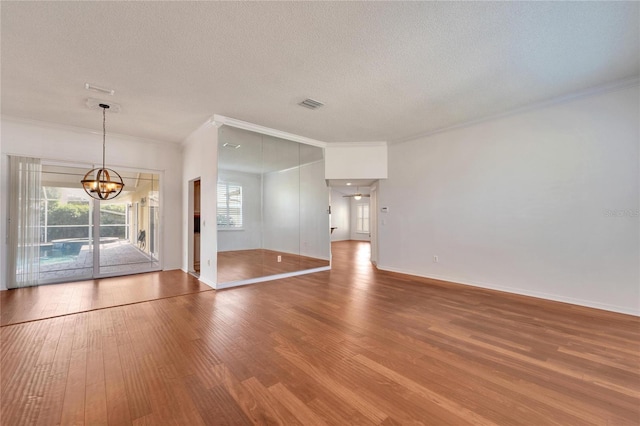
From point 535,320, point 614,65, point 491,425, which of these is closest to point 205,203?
point 491,425

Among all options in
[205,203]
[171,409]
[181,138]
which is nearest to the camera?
[171,409]

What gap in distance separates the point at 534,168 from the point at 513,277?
178cm

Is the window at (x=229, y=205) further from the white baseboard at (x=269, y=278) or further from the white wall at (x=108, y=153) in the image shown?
the white wall at (x=108, y=153)

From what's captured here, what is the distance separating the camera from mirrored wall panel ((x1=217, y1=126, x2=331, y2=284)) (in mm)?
4773

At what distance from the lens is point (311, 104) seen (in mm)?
4086

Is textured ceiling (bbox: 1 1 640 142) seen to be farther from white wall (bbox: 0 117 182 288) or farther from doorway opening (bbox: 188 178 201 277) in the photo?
doorway opening (bbox: 188 178 201 277)

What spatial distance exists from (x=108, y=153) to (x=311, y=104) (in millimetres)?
4524

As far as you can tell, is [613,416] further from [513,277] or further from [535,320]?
[513,277]

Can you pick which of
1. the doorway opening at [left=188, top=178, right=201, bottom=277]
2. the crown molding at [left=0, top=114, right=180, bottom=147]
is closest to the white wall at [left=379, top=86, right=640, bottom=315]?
the doorway opening at [left=188, top=178, right=201, bottom=277]

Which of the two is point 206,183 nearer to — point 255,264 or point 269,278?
point 255,264

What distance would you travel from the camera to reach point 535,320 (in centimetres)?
316

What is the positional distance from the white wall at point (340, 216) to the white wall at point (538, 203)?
7.56 meters

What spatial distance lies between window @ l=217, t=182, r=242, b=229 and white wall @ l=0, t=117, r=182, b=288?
227cm

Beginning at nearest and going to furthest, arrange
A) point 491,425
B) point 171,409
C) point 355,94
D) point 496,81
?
point 491,425 < point 171,409 < point 496,81 < point 355,94
